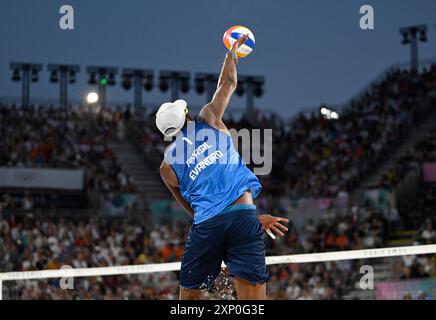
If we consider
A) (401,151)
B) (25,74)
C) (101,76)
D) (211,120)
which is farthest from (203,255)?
(25,74)

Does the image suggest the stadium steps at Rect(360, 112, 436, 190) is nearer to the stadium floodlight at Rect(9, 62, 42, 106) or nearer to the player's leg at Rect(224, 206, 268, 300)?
the stadium floodlight at Rect(9, 62, 42, 106)

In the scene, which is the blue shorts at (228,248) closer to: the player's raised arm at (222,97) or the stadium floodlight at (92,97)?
the player's raised arm at (222,97)

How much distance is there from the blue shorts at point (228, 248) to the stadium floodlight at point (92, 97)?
17.4 metres

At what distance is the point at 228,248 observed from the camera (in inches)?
196

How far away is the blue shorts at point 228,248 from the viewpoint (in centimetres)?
489

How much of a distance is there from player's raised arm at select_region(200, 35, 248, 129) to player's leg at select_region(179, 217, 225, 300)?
68 centimetres

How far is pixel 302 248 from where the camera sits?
1727cm

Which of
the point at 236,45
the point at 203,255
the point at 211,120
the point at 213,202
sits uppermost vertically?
the point at 236,45

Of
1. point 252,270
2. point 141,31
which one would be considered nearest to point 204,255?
point 252,270

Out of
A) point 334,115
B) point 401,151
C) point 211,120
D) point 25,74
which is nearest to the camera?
point 211,120

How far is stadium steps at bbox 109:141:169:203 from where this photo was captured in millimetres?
20609

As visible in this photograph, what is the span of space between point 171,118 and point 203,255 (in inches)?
36.5

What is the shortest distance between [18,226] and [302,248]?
20.8ft

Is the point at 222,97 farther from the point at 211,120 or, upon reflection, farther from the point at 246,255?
the point at 246,255
